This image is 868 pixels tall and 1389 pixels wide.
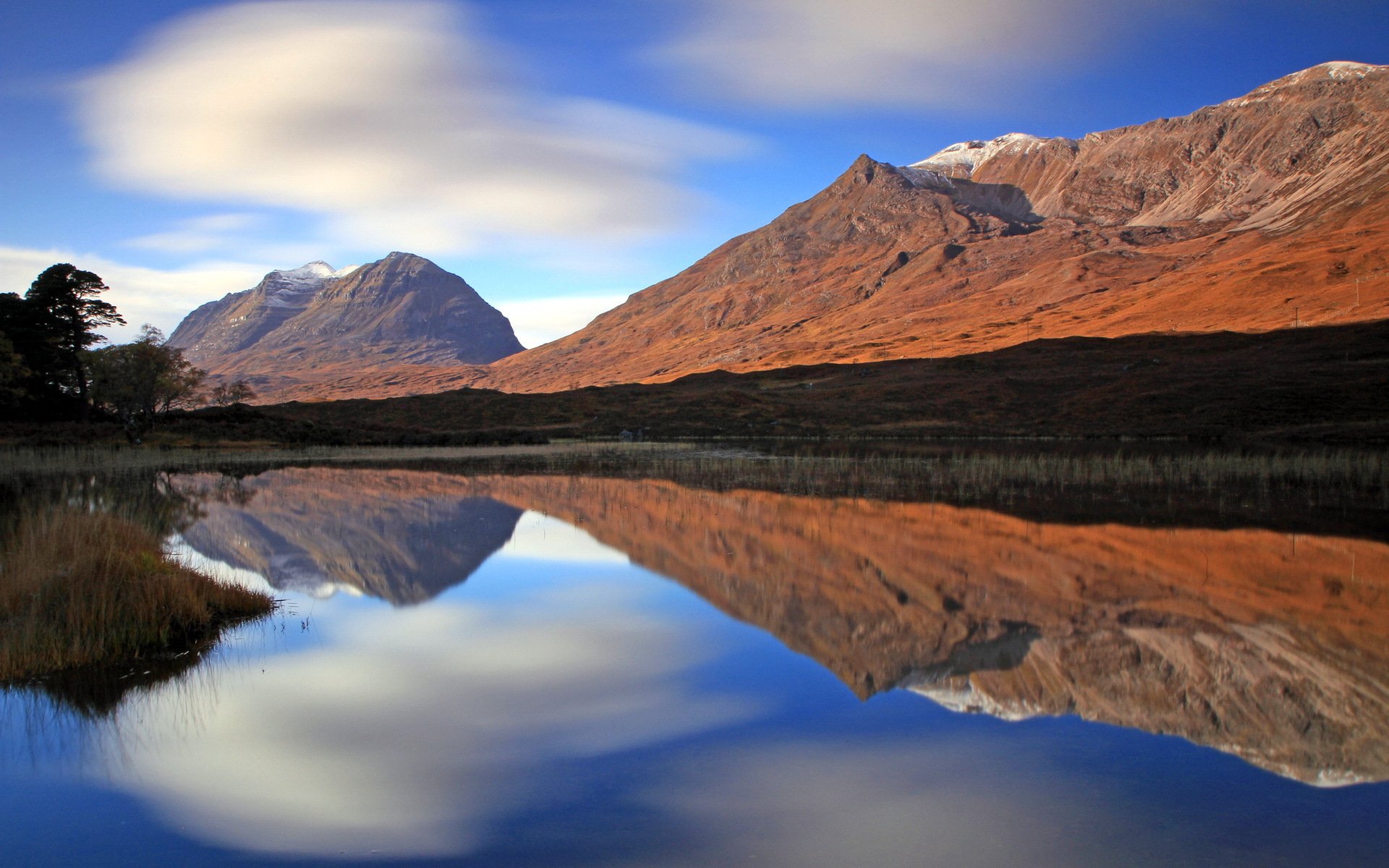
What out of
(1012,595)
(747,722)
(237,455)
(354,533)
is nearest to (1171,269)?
→ (237,455)

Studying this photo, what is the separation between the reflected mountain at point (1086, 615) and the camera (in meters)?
6.62

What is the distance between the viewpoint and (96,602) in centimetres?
826

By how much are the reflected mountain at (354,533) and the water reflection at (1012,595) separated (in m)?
0.08

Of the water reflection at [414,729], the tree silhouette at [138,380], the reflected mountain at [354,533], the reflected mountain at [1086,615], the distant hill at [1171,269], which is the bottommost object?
the reflected mountain at [1086,615]

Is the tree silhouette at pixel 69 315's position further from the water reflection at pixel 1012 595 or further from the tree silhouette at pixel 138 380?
the water reflection at pixel 1012 595

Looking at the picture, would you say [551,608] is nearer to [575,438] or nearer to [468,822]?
[468,822]

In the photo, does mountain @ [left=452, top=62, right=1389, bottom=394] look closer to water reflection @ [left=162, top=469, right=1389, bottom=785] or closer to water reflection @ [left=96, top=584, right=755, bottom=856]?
water reflection @ [left=162, top=469, right=1389, bottom=785]

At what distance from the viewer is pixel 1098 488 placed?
2308cm

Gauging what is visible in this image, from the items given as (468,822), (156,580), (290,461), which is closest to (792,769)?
(468,822)

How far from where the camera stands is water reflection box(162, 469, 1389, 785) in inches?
266

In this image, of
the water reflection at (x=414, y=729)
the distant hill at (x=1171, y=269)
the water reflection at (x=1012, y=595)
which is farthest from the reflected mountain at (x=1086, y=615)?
the distant hill at (x=1171, y=269)

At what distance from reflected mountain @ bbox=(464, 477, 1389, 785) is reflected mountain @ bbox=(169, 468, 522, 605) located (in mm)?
2740

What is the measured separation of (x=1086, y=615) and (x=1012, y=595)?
108 cm

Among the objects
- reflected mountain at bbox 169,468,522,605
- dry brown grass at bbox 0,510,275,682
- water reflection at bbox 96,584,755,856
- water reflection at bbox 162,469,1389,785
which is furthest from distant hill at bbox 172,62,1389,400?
dry brown grass at bbox 0,510,275,682
